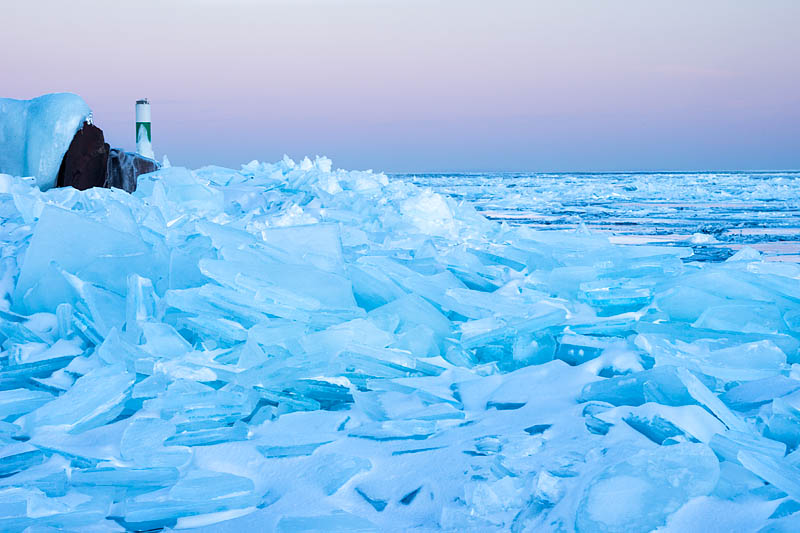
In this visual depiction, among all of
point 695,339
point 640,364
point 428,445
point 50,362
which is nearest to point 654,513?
point 428,445

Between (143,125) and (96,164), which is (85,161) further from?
(143,125)

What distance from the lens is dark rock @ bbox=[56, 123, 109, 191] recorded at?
22.5ft

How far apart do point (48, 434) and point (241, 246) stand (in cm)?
118

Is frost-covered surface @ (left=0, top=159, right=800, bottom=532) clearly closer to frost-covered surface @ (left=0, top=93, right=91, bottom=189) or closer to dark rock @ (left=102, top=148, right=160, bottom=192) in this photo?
frost-covered surface @ (left=0, top=93, right=91, bottom=189)

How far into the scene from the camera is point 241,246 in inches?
116

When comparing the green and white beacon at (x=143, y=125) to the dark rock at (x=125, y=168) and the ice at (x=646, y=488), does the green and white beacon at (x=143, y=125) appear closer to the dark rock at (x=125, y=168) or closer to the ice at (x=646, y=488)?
the dark rock at (x=125, y=168)

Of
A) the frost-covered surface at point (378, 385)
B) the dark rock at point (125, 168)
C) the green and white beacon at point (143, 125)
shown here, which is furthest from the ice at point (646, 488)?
the green and white beacon at point (143, 125)

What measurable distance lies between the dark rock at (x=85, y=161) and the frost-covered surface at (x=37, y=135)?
0.20ft

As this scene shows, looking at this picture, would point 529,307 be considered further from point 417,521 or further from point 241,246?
point 417,521

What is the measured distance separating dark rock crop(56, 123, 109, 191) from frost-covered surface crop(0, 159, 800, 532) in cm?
325

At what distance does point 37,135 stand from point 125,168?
881 mm

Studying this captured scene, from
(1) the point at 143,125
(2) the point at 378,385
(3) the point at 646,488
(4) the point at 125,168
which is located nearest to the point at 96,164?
(4) the point at 125,168

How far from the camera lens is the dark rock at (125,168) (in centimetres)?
728

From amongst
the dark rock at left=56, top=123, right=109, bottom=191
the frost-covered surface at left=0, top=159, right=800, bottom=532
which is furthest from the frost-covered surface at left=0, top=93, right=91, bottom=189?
the frost-covered surface at left=0, top=159, right=800, bottom=532
